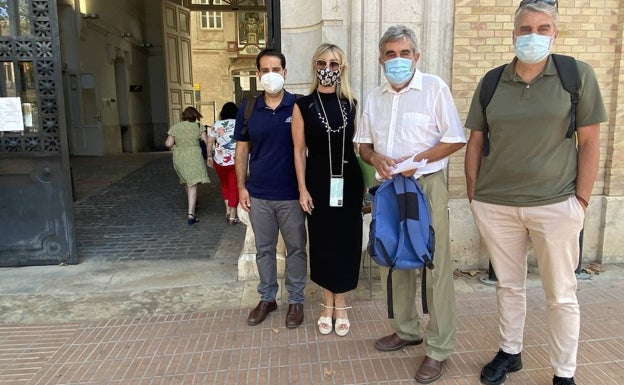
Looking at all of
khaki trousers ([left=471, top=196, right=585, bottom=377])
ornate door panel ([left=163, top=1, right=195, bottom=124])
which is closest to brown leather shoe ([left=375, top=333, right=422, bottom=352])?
khaki trousers ([left=471, top=196, right=585, bottom=377])

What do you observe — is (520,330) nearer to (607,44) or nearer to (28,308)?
(607,44)

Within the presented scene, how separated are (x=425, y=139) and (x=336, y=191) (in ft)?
2.42

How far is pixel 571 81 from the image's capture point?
98.3 inches

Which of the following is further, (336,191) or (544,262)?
(336,191)

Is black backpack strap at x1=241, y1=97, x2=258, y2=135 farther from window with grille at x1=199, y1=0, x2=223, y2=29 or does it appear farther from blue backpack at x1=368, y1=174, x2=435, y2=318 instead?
window with grille at x1=199, y1=0, x2=223, y2=29

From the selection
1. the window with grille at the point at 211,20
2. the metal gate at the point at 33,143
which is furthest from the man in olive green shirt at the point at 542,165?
the window with grille at the point at 211,20

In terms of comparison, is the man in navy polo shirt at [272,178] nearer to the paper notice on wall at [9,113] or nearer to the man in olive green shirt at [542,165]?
the man in olive green shirt at [542,165]

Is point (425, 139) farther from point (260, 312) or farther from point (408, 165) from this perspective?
point (260, 312)

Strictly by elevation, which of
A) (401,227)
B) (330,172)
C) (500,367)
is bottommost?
(500,367)

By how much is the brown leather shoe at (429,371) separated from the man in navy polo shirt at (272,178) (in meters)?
1.08

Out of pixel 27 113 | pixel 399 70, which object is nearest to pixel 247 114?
pixel 399 70

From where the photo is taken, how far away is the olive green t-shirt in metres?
2.50

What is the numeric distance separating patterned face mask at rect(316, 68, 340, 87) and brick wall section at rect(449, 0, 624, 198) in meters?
1.75

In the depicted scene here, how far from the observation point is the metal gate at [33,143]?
4.73 metres
